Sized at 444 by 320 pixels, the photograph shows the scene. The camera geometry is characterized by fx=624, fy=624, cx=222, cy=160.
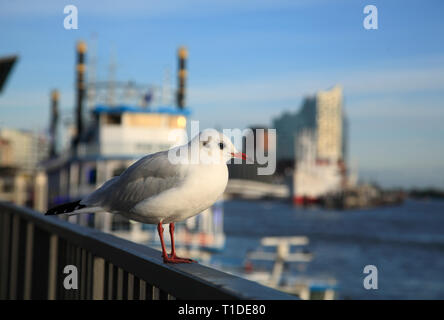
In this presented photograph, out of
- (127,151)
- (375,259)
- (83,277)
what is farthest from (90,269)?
(375,259)

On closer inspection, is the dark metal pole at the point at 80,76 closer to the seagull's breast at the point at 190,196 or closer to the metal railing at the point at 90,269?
the metal railing at the point at 90,269

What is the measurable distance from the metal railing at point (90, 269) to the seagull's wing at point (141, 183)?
20cm

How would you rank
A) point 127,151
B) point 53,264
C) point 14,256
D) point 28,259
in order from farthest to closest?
point 127,151 → point 14,256 → point 28,259 → point 53,264

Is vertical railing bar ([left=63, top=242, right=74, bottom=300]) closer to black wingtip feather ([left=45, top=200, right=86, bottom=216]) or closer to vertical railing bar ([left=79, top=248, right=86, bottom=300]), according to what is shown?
vertical railing bar ([left=79, top=248, right=86, bottom=300])

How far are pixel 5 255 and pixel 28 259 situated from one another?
989mm

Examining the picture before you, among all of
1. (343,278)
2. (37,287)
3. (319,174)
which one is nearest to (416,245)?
(343,278)

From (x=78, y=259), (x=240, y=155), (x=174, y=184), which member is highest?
(x=240, y=155)

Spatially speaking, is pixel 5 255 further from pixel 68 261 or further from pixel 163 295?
pixel 163 295

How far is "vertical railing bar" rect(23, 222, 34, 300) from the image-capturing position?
4.33m

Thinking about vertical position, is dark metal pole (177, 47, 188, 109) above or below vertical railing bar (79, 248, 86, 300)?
above

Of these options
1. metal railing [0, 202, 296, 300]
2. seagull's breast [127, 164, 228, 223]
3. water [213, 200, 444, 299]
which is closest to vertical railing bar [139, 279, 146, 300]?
metal railing [0, 202, 296, 300]

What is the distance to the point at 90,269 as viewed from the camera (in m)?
3.01
